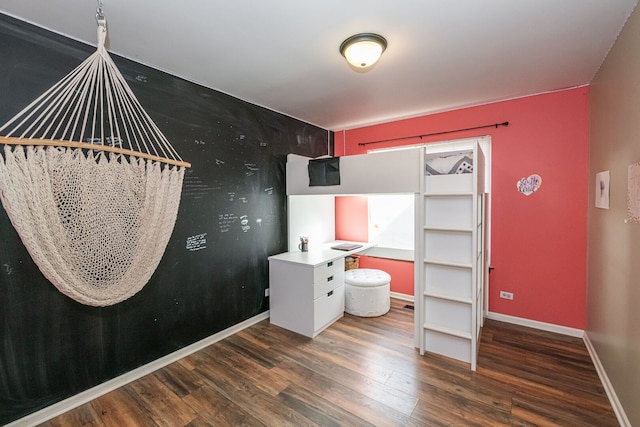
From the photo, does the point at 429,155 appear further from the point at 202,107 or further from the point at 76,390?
the point at 76,390

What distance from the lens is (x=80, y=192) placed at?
59.6 inches

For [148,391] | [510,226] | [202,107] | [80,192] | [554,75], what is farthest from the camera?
[510,226]

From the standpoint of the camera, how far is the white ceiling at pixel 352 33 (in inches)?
63.2

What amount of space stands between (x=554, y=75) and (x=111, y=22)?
11.3ft

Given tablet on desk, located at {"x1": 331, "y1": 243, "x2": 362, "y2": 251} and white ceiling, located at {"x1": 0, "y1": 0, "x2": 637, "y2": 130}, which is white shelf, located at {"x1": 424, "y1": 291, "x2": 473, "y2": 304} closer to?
tablet on desk, located at {"x1": 331, "y1": 243, "x2": 362, "y2": 251}

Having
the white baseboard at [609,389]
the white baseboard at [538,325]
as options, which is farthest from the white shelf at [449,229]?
the white baseboard at [538,325]

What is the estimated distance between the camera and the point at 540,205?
291 cm

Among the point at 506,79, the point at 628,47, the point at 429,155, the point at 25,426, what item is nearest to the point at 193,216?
the point at 25,426

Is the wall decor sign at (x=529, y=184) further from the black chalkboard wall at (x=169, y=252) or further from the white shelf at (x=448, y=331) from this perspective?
the black chalkboard wall at (x=169, y=252)

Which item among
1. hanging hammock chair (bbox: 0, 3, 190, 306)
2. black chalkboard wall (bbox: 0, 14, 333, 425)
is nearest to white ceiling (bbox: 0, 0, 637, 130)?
black chalkboard wall (bbox: 0, 14, 333, 425)

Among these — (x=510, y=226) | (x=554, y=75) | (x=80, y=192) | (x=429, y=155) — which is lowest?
(x=510, y=226)

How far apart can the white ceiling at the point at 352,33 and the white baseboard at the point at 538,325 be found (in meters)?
2.41

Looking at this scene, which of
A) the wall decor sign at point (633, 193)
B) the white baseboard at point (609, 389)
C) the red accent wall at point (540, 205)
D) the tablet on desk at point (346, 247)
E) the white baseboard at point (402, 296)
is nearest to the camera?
the wall decor sign at point (633, 193)

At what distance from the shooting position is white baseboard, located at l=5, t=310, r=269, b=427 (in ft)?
5.80
